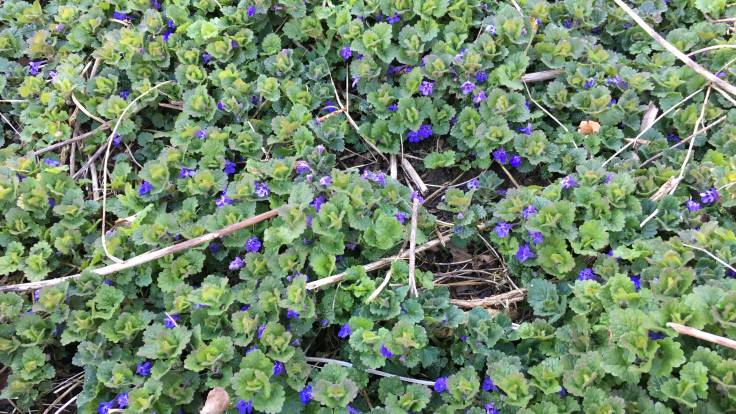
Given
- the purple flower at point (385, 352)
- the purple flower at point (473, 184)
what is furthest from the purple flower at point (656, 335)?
the purple flower at point (473, 184)

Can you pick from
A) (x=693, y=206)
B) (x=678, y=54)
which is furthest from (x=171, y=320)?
(x=678, y=54)

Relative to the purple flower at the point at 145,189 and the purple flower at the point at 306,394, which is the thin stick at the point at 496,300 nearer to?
the purple flower at the point at 306,394

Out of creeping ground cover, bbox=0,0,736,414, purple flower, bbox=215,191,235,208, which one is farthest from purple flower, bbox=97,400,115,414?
purple flower, bbox=215,191,235,208

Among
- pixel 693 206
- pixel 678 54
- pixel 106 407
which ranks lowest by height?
pixel 106 407

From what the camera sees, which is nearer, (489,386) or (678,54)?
(489,386)

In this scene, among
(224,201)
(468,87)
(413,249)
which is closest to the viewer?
(413,249)

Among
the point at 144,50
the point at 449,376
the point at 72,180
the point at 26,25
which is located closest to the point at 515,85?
the point at 449,376

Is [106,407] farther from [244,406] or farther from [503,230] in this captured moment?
[503,230]
